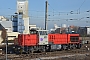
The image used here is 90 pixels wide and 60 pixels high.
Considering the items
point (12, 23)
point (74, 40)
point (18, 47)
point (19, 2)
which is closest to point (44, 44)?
point (18, 47)

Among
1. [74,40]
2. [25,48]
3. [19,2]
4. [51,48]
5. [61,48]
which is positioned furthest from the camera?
[19,2]

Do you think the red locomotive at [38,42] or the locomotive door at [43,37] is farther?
the locomotive door at [43,37]

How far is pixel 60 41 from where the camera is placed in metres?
30.9

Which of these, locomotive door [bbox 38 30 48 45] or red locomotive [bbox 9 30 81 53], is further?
locomotive door [bbox 38 30 48 45]

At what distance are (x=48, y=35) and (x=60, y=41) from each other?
3034mm

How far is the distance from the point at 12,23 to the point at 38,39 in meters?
56.4

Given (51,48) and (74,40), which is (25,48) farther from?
(74,40)

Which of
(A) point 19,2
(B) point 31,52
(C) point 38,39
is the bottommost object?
(B) point 31,52

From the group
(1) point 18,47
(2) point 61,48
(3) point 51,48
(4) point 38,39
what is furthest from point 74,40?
(1) point 18,47

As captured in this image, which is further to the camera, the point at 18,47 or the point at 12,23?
the point at 12,23

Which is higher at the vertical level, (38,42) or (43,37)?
(43,37)

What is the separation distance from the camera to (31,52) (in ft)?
90.2

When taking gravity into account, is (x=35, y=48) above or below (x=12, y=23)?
below

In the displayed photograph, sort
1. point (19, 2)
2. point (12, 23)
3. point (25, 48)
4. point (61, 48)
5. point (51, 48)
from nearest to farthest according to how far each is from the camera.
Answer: point (25, 48)
point (51, 48)
point (61, 48)
point (12, 23)
point (19, 2)
